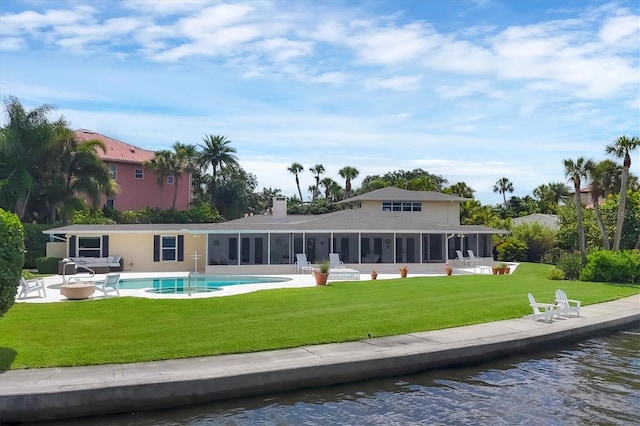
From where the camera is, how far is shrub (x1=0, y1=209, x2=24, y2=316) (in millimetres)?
10141

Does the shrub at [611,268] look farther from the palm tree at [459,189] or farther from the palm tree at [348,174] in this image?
the palm tree at [348,174]

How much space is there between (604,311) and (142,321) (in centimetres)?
1369

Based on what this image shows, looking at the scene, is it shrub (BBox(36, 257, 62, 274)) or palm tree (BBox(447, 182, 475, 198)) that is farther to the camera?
palm tree (BBox(447, 182, 475, 198))

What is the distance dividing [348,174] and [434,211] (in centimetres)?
3184

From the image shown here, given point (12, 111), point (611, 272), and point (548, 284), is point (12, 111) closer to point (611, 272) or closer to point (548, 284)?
point (548, 284)

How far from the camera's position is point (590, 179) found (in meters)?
33.1

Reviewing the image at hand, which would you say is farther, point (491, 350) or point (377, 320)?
point (377, 320)

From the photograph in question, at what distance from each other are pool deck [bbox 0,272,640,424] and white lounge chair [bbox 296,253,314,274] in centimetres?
1608

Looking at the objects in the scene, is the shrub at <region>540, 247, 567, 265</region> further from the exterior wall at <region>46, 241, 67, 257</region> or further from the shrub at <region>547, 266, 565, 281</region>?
the exterior wall at <region>46, 241, 67, 257</region>

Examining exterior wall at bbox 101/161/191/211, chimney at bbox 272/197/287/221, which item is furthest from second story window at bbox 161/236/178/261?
exterior wall at bbox 101/161/191/211

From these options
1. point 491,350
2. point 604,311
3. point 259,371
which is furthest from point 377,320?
point 604,311

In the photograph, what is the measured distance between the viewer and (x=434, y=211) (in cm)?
4319

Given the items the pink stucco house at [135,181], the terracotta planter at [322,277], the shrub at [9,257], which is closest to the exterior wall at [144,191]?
the pink stucco house at [135,181]

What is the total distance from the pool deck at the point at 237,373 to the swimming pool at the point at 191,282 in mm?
10795
